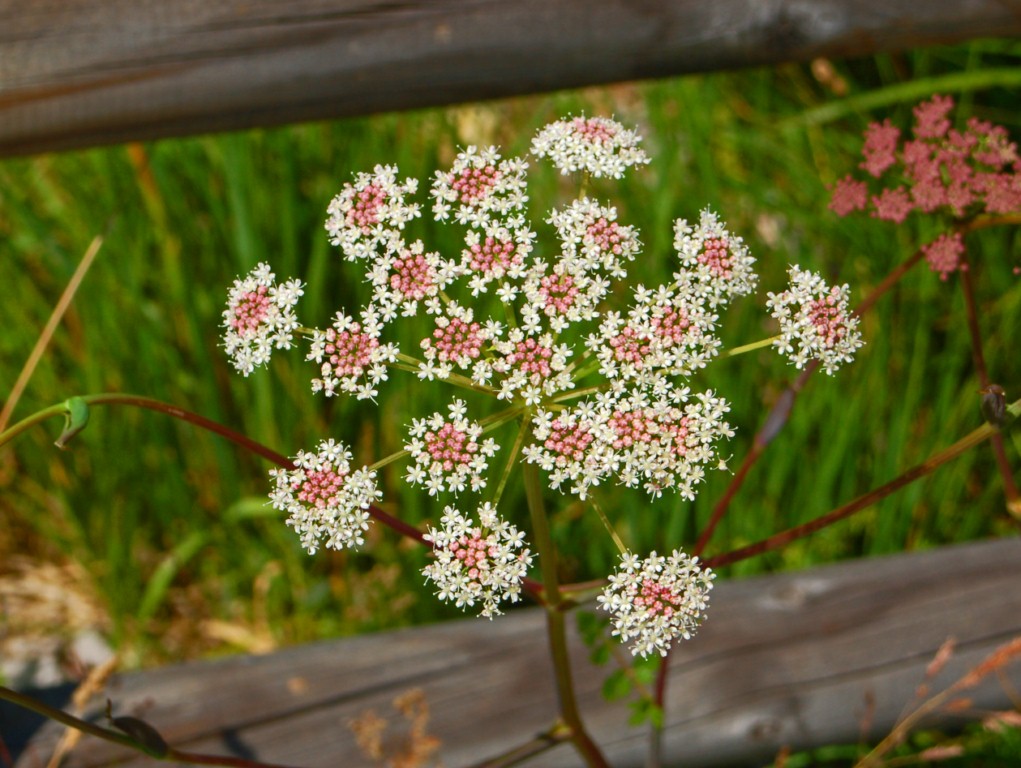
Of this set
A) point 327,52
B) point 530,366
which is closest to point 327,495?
point 530,366

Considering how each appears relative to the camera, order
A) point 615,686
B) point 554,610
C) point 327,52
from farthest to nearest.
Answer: point 327,52, point 615,686, point 554,610

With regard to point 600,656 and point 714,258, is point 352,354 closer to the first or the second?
point 714,258

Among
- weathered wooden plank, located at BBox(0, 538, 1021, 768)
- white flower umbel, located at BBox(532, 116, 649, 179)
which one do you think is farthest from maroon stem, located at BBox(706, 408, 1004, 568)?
weathered wooden plank, located at BBox(0, 538, 1021, 768)

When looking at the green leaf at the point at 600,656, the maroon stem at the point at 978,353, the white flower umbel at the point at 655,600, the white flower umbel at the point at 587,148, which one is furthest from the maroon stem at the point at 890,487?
the white flower umbel at the point at 587,148

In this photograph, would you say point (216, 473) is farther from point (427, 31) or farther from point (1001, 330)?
point (1001, 330)

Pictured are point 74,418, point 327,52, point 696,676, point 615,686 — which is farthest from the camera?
point 696,676

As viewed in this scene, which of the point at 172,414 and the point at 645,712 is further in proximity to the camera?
the point at 645,712

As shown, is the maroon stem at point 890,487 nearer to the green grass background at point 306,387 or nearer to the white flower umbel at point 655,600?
the white flower umbel at point 655,600
